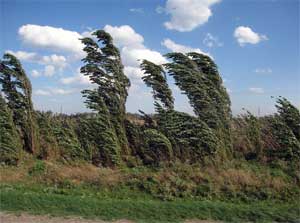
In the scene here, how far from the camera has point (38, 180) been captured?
32.7 ft

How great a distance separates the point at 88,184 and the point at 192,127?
347 centimetres

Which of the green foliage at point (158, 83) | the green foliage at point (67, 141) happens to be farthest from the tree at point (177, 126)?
the green foliage at point (67, 141)

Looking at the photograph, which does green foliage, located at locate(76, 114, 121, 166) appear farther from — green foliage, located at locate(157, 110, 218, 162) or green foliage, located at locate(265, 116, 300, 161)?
green foliage, located at locate(265, 116, 300, 161)

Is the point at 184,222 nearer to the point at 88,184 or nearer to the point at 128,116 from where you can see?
the point at 88,184

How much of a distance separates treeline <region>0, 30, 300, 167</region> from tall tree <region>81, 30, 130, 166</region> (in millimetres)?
30

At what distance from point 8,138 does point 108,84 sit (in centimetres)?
334

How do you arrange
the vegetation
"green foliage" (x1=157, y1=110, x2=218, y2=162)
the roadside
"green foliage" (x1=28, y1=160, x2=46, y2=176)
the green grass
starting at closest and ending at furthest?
1. the roadside
2. the green grass
3. the vegetation
4. "green foliage" (x1=28, y1=160, x2=46, y2=176)
5. "green foliage" (x1=157, y1=110, x2=218, y2=162)

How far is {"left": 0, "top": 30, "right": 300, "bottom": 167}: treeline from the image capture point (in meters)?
11.2

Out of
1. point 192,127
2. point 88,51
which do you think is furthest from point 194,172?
point 88,51

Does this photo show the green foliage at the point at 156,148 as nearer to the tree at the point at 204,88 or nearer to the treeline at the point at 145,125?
the treeline at the point at 145,125

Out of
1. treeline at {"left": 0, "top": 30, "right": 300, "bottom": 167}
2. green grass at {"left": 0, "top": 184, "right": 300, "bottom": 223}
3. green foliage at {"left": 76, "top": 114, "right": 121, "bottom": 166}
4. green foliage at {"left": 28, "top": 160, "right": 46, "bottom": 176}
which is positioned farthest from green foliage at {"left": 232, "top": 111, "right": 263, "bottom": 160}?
green foliage at {"left": 28, "top": 160, "right": 46, "bottom": 176}

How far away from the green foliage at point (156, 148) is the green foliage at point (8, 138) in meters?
3.78

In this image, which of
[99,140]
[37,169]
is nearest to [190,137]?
[99,140]

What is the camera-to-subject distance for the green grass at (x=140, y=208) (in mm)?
7285
